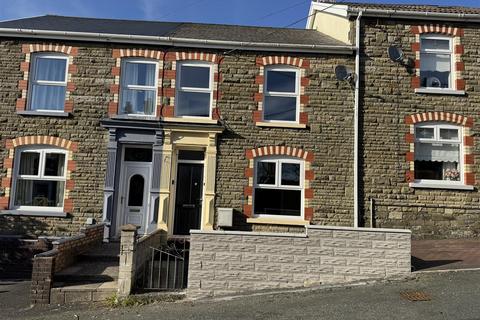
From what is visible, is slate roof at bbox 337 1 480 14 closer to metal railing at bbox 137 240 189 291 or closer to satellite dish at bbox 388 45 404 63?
satellite dish at bbox 388 45 404 63

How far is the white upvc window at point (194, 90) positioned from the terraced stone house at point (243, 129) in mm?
31

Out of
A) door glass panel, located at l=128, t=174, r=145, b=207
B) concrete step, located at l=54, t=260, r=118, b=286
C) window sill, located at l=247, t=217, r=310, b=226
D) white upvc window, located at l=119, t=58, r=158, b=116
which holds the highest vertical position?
white upvc window, located at l=119, t=58, r=158, b=116

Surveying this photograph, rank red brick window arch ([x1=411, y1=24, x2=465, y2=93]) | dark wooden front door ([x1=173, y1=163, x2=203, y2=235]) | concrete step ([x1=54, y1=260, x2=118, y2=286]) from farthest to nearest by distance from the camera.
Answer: red brick window arch ([x1=411, y1=24, x2=465, y2=93])
dark wooden front door ([x1=173, y1=163, x2=203, y2=235])
concrete step ([x1=54, y1=260, x2=118, y2=286])

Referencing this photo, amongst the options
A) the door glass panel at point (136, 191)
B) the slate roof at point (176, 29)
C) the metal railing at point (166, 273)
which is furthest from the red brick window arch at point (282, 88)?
the metal railing at point (166, 273)

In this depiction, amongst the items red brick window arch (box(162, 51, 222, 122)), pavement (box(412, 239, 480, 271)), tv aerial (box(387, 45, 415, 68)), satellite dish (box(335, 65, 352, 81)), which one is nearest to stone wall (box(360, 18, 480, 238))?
tv aerial (box(387, 45, 415, 68))

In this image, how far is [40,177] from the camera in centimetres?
1233

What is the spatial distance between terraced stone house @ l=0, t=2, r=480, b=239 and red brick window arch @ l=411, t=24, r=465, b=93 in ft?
0.11

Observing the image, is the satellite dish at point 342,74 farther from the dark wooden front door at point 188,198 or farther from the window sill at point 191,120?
the dark wooden front door at point 188,198

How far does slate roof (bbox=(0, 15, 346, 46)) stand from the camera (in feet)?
43.7

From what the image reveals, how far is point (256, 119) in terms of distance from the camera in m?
12.6

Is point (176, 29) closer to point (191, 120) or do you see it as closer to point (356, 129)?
point (191, 120)

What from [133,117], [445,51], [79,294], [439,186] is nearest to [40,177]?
[133,117]

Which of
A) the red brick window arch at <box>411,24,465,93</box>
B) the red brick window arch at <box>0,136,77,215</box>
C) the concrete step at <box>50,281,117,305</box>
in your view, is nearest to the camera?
the concrete step at <box>50,281,117,305</box>

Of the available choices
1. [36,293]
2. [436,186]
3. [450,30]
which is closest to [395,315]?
[36,293]
